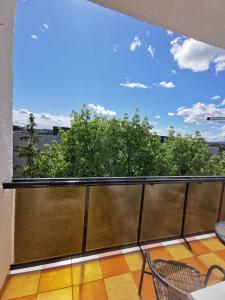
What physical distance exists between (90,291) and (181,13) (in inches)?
98.8

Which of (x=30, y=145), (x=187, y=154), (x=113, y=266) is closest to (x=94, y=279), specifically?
(x=113, y=266)

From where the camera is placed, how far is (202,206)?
2.61 metres

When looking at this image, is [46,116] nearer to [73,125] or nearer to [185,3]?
[73,125]

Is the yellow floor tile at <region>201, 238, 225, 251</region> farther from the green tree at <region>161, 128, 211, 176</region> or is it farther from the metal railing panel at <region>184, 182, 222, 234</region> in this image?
the green tree at <region>161, 128, 211, 176</region>

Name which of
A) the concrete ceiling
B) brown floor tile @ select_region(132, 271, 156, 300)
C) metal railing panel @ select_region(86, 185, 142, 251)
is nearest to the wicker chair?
brown floor tile @ select_region(132, 271, 156, 300)

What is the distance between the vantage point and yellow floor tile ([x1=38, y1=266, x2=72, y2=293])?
5.38ft

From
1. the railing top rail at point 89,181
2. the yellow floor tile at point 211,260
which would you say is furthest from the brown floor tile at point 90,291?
the yellow floor tile at point 211,260

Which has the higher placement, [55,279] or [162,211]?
[162,211]

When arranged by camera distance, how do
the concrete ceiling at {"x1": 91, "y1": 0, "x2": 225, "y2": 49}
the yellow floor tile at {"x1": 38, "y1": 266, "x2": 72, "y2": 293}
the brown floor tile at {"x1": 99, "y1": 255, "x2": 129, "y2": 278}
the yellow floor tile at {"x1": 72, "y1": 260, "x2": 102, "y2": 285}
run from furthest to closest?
the brown floor tile at {"x1": 99, "y1": 255, "x2": 129, "y2": 278}, the yellow floor tile at {"x1": 72, "y1": 260, "x2": 102, "y2": 285}, the yellow floor tile at {"x1": 38, "y1": 266, "x2": 72, "y2": 293}, the concrete ceiling at {"x1": 91, "y1": 0, "x2": 225, "y2": 49}

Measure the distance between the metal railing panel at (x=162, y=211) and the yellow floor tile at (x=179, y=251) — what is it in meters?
0.15

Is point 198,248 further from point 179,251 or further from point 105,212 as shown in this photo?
point 105,212

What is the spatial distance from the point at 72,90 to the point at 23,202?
2189 cm

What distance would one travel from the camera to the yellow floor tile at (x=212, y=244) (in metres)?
2.38

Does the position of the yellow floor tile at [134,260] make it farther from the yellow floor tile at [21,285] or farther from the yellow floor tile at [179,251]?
the yellow floor tile at [21,285]
